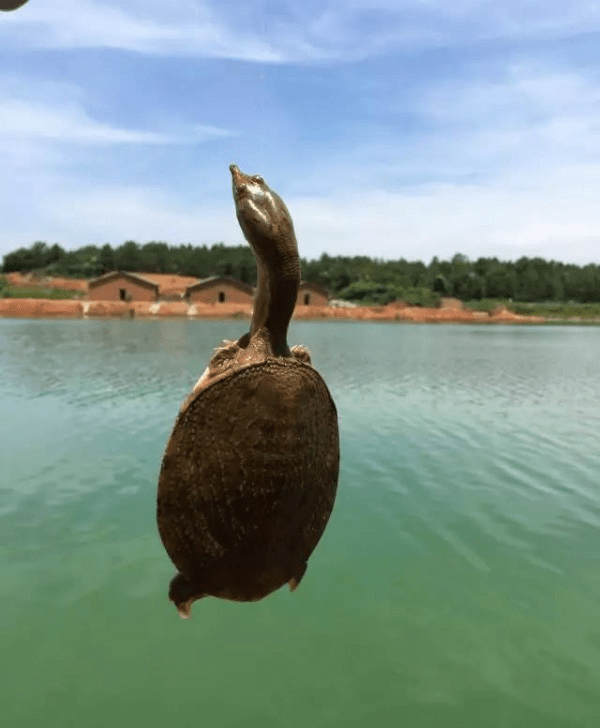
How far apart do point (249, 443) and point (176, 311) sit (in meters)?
53.2

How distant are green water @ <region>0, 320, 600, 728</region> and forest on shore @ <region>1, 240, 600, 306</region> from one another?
61938mm

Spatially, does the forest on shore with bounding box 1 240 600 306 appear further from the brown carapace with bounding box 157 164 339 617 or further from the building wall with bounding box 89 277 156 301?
the brown carapace with bounding box 157 164 339 617

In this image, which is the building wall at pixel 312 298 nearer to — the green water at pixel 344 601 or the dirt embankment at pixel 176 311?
the dirt embankment at pixel 176 311

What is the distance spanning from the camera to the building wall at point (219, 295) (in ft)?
190

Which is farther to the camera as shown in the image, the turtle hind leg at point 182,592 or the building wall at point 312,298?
the building wall at point 312,298

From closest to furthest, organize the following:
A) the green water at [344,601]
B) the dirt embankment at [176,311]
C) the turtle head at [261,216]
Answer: the turtle head at [261,216]
the green water at [344,601]
the dirt embankment at [176,311]

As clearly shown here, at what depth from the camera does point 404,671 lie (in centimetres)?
411

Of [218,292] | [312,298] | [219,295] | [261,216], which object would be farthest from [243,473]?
[312,298]

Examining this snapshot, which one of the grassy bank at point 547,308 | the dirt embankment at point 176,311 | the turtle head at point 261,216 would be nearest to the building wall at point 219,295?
the dirt embankment at point 176,311

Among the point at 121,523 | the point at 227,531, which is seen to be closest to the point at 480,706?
the point at 227,531

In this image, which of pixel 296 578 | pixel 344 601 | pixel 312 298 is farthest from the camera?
pixel 312 298

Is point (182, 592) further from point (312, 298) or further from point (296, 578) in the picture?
point (312, 298)

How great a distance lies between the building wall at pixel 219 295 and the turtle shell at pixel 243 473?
184 feet

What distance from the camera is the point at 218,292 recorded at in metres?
58.0
